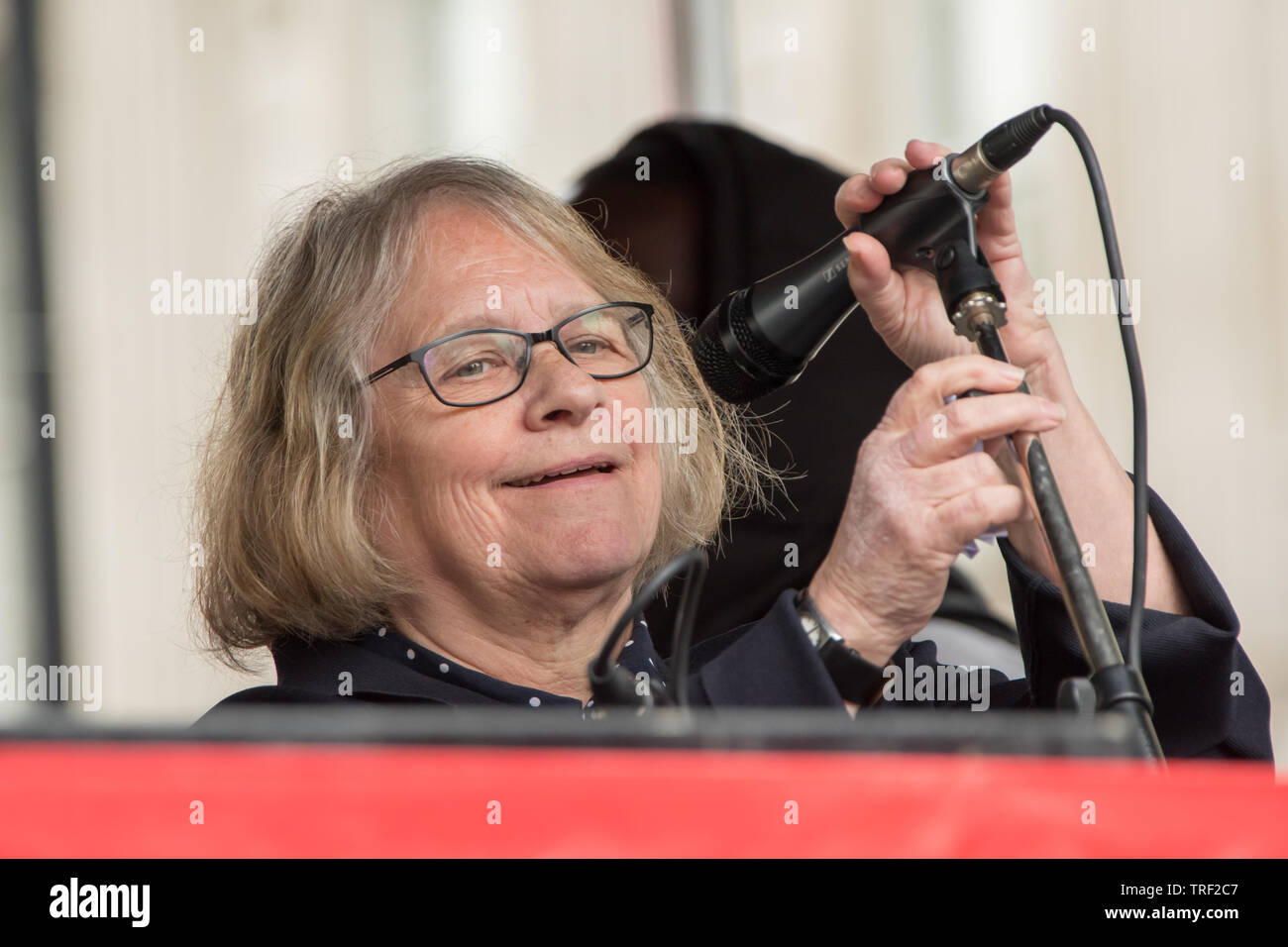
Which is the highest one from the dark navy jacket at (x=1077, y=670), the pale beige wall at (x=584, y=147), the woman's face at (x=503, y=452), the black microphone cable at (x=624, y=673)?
the pale beige wall at (x=584, y=147)

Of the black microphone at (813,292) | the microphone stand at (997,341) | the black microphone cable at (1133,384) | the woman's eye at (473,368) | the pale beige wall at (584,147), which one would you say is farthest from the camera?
the pale beige wall at (584,147)

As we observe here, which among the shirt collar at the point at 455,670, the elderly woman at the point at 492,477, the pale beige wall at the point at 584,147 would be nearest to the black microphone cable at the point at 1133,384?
the elderly woman at the point at 492,477

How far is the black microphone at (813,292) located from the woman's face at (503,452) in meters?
0.20

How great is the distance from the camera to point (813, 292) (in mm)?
1272

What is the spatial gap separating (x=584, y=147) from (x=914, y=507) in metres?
2.98

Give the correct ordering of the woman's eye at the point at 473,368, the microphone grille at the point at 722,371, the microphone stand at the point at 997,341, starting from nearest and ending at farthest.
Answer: the microphone stand at the point at 997,341
the microphone grille at the point at 722,371
the woman's eye at the point at 473,368

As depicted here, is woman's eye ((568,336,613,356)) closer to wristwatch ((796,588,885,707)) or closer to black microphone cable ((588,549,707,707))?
wristwatch ((796,588,885,707))

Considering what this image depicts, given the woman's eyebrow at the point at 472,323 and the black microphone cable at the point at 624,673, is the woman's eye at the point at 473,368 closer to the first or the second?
the woman's eyebrow at the point at 472,323

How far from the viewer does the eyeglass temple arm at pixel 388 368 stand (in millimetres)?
1522

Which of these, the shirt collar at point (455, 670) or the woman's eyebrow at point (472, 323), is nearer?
the shirt collar at point (455, 670)

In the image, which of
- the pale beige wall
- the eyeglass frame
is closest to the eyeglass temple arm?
the eyeglass frame

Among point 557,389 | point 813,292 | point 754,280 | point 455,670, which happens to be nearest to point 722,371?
point 813,292

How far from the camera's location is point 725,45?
Answer: 3.69 metres
